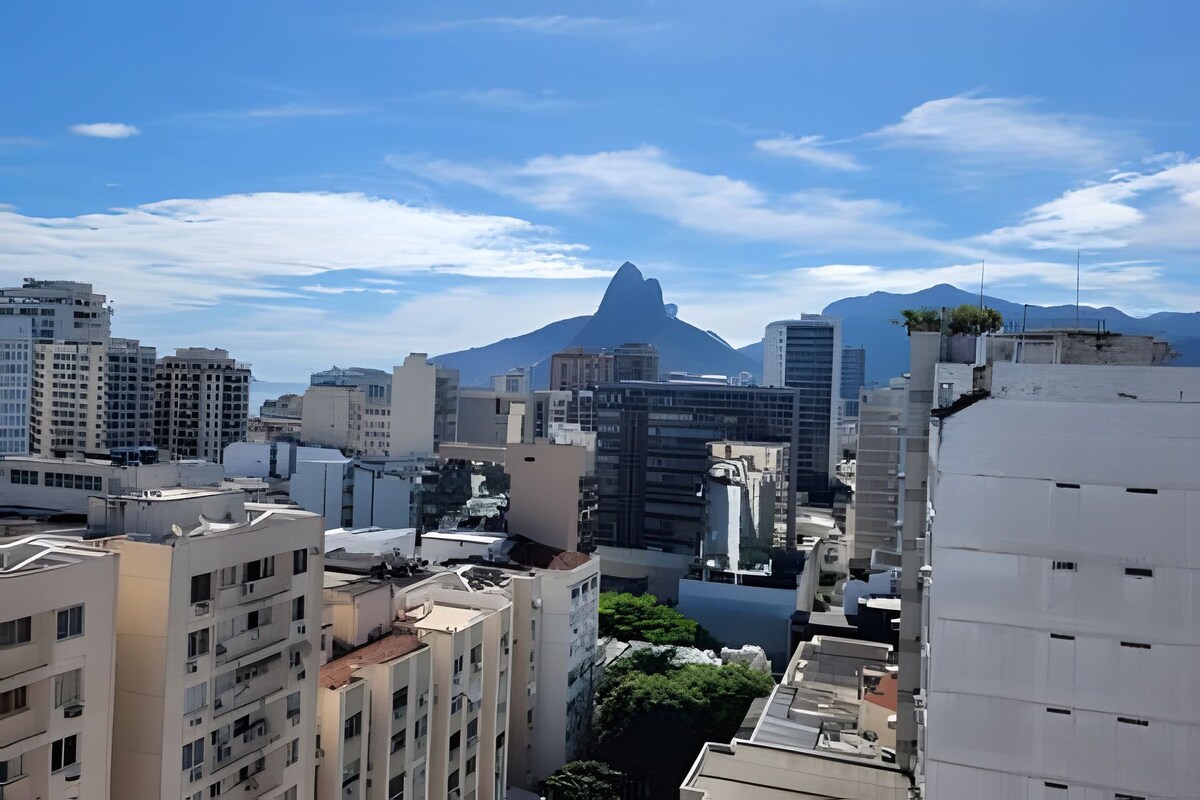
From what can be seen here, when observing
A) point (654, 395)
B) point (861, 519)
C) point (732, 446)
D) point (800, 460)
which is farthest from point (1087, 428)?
point (800, 460)

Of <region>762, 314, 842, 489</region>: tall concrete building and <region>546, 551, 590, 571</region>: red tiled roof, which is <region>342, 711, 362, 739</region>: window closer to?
<region>546, 551, 590, 571</region>: red tiled roof

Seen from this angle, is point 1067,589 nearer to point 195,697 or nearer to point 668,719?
point 195,697

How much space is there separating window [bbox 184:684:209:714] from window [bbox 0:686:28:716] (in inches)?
93.5

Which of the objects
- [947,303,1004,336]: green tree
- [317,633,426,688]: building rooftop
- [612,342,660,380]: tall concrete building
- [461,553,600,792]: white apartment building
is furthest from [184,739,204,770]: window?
[612,342,660,380]: tall concrete building

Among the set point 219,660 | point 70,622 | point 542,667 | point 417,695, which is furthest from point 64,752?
point 542,667

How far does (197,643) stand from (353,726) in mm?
4353

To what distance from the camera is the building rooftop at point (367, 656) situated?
15922mm

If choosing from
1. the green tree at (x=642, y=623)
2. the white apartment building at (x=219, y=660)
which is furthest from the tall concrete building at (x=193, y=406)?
the white apartment building at (x=219, y=660)

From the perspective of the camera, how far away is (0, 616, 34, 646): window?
964 cm

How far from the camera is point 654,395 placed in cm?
6059

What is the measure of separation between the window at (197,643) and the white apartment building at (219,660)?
0.04 ft

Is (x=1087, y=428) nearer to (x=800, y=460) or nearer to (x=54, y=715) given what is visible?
(x=54, y=715)

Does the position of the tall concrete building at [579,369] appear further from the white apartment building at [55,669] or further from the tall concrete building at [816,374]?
the white apartment building at [55,669]

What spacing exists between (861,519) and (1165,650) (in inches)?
1490
